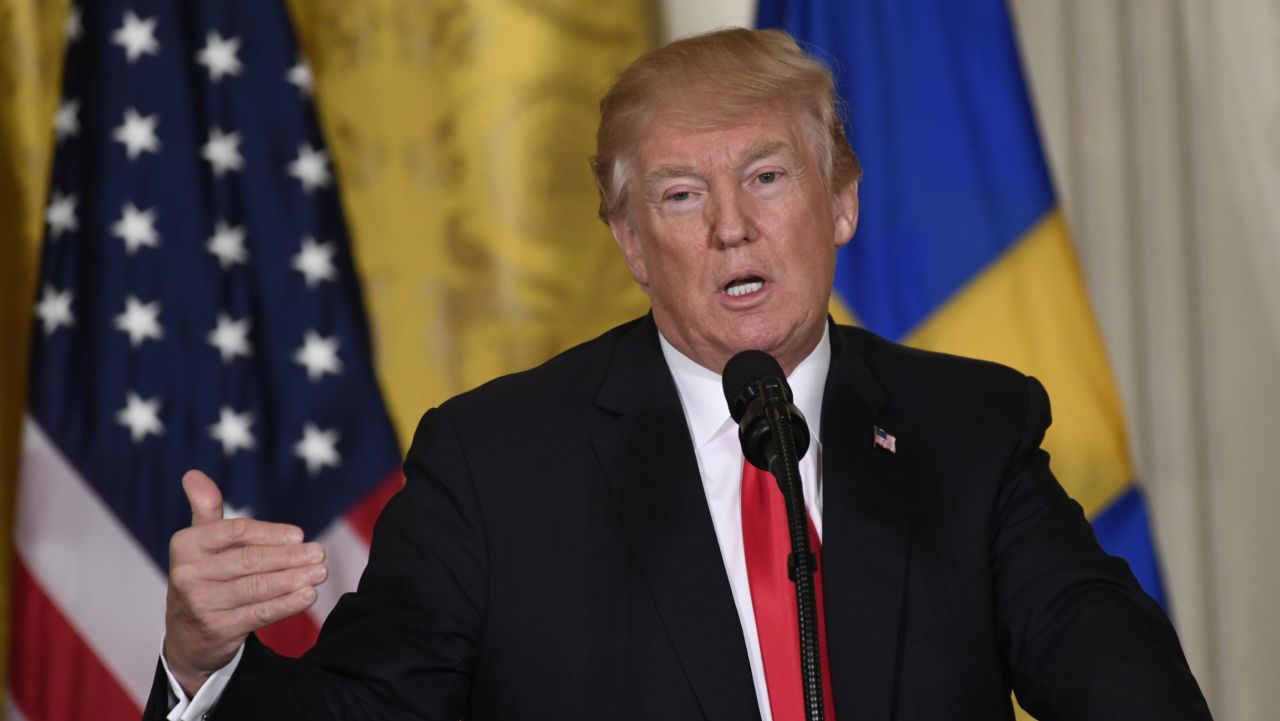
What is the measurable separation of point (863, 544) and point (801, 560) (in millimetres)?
536

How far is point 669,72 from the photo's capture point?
2.06 m

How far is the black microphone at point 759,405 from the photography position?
1.45 metres

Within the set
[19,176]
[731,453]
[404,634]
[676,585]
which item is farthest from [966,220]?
[19,176]

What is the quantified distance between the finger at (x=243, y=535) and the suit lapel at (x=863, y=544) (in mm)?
711

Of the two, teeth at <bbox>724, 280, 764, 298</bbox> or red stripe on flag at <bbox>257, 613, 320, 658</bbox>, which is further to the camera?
red stripe on flag at <bbox>257, 613, 320, 658</bbox>

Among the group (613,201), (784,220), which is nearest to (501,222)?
(613,201)

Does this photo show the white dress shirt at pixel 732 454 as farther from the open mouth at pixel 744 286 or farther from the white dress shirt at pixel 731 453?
the open mouth at pixel 744 286

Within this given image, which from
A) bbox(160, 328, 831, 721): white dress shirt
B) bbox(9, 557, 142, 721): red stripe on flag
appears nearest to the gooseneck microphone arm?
bbox(160, 328, 831, 721): white dress shirt

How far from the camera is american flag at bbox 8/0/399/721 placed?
3229 millimetres

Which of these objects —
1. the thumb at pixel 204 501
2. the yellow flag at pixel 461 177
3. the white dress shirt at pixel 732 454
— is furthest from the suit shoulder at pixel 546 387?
the yellow flag at pixel 461 177

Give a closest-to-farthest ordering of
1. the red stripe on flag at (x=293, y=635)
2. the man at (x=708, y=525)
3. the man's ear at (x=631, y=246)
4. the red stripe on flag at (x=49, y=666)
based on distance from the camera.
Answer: the man at (x=708, y=525)
the man's ear at (x=631, y=246)
the red stripe on flag at (x=49, y=666)
the red stripe on flag at (x=293, y=635)

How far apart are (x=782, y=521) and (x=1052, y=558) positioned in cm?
35

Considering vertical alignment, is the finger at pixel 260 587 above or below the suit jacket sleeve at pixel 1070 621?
above

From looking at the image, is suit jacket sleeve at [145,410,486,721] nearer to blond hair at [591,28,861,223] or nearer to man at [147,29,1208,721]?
man at [147,29,1208,721]
